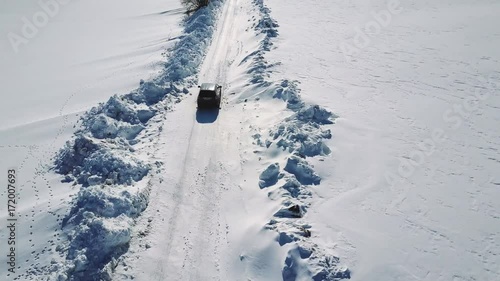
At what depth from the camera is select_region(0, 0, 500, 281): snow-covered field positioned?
40.7ft

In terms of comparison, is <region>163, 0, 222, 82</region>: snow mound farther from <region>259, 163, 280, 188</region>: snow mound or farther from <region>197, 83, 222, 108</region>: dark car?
<region>259, 163, 280, 188</region>: snow mound

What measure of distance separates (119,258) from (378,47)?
27091mm

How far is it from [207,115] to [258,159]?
4850 millimetres

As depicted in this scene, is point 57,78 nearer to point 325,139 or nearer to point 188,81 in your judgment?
point 188,81

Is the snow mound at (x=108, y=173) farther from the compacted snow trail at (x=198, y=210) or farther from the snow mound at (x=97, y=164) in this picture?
the compacted snow trail at (x=198, y=210)

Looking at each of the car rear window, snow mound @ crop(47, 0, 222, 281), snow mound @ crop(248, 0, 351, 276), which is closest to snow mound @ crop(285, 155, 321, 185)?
snow mound @ crop(248, 0, 351, 276)

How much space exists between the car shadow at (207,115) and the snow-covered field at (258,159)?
0.16 meters

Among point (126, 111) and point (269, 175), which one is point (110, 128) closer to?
point (126, 111)

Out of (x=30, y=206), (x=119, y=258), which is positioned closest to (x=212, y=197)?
(x=119, y=258)

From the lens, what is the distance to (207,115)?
2045 centimetres

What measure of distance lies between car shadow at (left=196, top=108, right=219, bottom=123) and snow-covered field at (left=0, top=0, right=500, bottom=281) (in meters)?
0.16

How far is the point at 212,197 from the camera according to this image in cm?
1502

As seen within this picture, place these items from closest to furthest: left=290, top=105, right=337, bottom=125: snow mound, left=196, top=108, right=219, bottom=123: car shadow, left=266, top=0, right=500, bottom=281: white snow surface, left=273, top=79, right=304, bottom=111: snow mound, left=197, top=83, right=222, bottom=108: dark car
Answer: left=266, top=0, right=500, bottom=281: white snow surface, left=290, top=105, right=337, bottom=125: snow mound, left=196, top=108, right=219, bottom=123: car shadow, left=197, top=83, right=222, bottom=108: dark car, left=273, top=79, right=304, bottom=111: snow mound

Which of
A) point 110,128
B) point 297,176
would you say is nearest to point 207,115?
point 110,128
